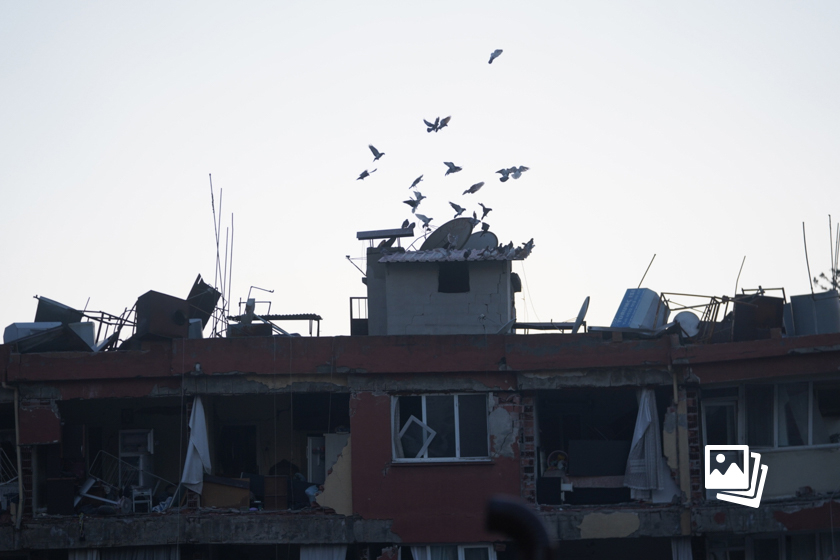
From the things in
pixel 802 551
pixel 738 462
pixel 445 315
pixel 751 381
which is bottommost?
pixel 802 551

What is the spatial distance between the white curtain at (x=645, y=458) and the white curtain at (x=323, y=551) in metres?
5.33

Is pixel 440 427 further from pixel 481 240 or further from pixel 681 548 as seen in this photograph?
pixel 481 240

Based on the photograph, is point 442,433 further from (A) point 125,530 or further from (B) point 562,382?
(A) point 125,530

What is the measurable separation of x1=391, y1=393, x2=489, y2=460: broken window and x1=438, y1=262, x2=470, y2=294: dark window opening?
15.9 ft

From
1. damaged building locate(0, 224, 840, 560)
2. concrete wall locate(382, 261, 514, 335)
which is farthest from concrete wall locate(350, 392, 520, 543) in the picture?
concrete wall locate(382, 261, 514, 335)

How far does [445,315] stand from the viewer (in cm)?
2041

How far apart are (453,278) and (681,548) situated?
8.02 metres

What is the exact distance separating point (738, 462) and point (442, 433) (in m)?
5.30

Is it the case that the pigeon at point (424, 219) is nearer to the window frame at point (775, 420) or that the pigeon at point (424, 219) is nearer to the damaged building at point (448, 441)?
the damaged building at point (448, 441)

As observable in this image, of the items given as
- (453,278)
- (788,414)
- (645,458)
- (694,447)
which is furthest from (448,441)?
(788,414)

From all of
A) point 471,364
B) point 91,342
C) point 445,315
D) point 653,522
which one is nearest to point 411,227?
point 445,315

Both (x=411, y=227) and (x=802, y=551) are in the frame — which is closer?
(x=802, y=551)

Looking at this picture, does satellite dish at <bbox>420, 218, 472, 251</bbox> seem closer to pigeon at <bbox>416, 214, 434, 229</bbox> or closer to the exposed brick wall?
pigeon at <bbox>416, 214, 434, 229</bbox>

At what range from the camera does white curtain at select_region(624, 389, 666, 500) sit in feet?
52.0
